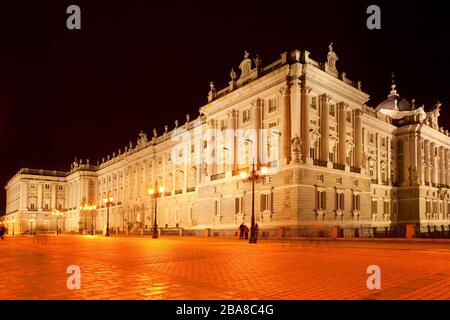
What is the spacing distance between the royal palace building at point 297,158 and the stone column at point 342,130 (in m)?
0.12

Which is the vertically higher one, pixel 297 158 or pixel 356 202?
pixel 297 158

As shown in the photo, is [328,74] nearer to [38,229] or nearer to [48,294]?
[48,294]

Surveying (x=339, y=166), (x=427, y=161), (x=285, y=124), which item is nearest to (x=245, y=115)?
(x=285, y=124)

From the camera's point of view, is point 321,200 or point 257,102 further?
point 257,102

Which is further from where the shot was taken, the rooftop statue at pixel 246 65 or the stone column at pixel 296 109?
the rooftop statue at pixel 246 65

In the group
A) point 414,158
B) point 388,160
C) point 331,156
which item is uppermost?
point 414,158

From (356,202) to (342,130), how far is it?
8207mm

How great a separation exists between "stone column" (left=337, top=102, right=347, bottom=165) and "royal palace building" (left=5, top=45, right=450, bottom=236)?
0.12 m

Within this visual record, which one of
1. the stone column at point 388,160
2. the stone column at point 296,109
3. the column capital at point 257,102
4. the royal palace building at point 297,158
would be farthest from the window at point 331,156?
the stone column at point 388,160

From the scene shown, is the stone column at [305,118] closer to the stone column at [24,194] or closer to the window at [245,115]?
the window at [245,115]

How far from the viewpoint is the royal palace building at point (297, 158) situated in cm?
4369

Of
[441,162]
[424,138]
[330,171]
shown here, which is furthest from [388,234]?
[441,162]

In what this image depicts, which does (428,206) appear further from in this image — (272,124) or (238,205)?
(272,124)

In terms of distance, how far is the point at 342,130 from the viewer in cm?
4931
